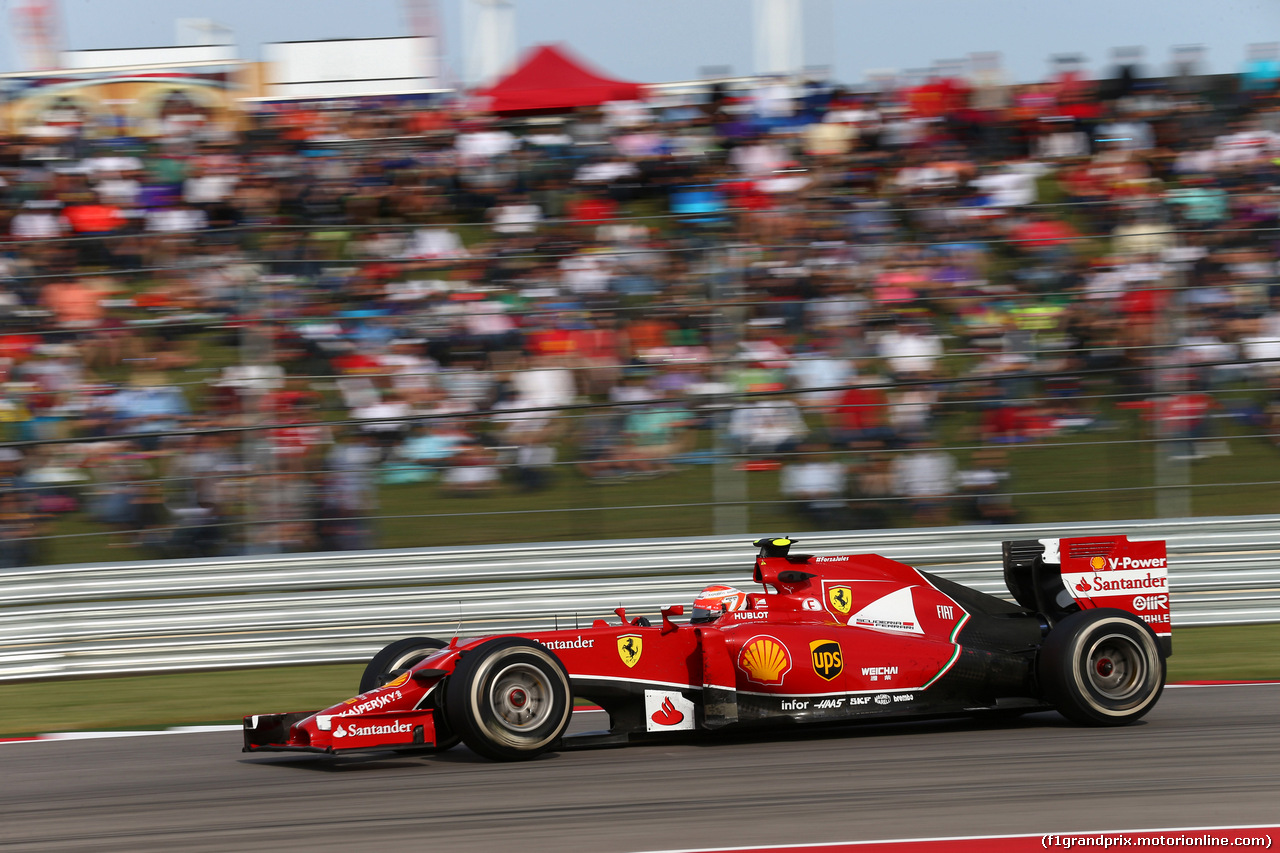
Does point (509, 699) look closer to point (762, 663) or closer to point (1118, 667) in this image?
point (762, 663)

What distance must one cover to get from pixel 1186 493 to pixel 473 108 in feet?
25.8

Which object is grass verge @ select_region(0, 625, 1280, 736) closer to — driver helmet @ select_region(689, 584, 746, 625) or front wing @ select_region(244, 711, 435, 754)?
front wing @ select_region(244, 711, 435, 754)

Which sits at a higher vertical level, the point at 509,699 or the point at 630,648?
the point at 630,648

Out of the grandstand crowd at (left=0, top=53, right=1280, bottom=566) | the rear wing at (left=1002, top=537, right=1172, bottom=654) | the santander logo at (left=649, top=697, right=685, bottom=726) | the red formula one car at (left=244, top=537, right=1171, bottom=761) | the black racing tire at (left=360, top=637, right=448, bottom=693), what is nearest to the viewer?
the red formula one car at (left=244, top=537, right=1171, bottom=761)

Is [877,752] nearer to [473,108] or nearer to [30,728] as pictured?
[30,728]

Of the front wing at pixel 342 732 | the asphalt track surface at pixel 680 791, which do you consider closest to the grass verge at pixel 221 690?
the asphalt track surface at pixel 680 791

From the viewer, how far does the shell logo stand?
6.14 metres

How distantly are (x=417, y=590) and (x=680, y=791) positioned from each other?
17.1ft

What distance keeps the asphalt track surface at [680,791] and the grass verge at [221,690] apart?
1422 millimetres

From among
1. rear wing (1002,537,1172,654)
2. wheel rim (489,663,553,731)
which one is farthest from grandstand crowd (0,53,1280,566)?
wheel rim (489,663,553,731)

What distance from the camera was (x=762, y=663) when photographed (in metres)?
6.15

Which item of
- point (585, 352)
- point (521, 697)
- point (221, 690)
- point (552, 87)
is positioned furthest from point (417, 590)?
point (552, 87)

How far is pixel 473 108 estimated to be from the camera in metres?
14.5

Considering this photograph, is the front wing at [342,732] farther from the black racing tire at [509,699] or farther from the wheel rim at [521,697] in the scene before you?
the wheel rim at [521,697]
